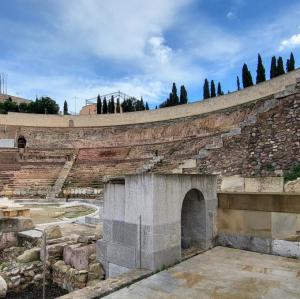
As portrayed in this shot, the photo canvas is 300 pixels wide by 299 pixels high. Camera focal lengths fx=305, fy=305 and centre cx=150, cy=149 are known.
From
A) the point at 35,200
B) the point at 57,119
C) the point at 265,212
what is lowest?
the point at 35,200

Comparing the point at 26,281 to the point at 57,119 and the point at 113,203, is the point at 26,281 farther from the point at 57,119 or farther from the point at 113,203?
the point at 57,119

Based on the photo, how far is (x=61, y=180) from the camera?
24.6m

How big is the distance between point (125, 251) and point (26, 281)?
270 centimetres

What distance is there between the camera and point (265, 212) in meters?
5.21

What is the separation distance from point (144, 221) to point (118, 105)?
4322cm

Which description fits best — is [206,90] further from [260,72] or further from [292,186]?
[292,186]

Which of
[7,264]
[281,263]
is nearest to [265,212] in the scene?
[281,263]

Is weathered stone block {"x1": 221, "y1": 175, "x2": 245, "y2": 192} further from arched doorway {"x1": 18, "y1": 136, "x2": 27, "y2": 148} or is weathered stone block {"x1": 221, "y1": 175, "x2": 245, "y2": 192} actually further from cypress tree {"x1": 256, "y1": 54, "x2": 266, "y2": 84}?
arched doorway {"x1": 18, "y1": 136, "x2": 27, "y2": 148}

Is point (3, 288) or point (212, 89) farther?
point (212, 89)

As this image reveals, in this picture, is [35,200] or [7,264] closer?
[7,264]

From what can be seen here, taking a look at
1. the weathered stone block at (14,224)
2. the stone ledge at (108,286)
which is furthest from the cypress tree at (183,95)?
the stone ledge at (108,286)

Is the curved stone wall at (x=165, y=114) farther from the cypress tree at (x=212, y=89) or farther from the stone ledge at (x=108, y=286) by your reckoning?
the stone ledge at (x=108, y=286)

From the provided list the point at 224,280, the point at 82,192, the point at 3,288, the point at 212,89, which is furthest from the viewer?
the point at 212,89

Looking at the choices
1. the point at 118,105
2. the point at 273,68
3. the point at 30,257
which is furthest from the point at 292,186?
the point at 118,105
